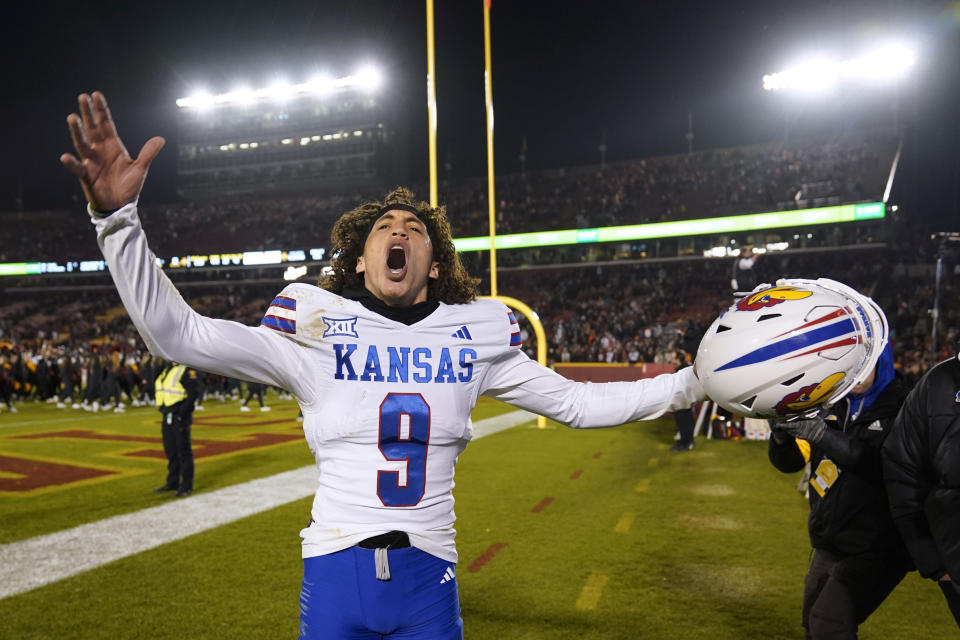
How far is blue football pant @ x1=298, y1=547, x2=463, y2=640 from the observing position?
183cm

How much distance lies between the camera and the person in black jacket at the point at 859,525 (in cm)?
268

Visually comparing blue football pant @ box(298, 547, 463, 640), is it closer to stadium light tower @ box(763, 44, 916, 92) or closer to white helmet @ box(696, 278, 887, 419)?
white helmet @ box(696, 278, 887, 419)

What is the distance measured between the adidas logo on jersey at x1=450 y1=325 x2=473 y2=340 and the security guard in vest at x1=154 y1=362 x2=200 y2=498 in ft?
20.7

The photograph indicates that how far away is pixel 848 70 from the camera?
3130cm

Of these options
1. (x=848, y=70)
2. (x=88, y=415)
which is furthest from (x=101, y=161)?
(x=848, y=70)

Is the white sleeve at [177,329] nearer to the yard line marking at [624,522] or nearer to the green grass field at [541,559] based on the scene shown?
the green grass field at [541,559]

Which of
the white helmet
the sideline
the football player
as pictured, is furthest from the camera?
the sideline

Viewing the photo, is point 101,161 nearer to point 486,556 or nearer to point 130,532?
point 486,556

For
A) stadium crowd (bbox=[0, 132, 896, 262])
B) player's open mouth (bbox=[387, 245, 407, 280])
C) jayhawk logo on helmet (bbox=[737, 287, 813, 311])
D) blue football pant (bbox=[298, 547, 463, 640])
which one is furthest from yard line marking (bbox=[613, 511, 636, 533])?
stadium crowd (bbox=[0, 132, 896, 262])

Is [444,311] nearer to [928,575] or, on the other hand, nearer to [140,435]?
[928,575]

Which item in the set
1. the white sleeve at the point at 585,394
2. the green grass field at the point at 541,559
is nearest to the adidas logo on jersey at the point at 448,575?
the white sleeve at the point at 585,394

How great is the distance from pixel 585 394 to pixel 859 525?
137 centimetres

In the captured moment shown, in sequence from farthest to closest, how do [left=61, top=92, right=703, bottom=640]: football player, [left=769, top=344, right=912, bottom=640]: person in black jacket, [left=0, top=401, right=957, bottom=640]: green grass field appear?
[left=0, top=401, right=957, bottom=640]: green grass field
[left=769, top=344, right=912, bottom=640]: person in black jacket
[left=61, top=92, right=703, bottom=640]: football player

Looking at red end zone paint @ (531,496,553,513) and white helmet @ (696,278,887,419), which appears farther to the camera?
red end zone paint @ (531,496,553,513)
